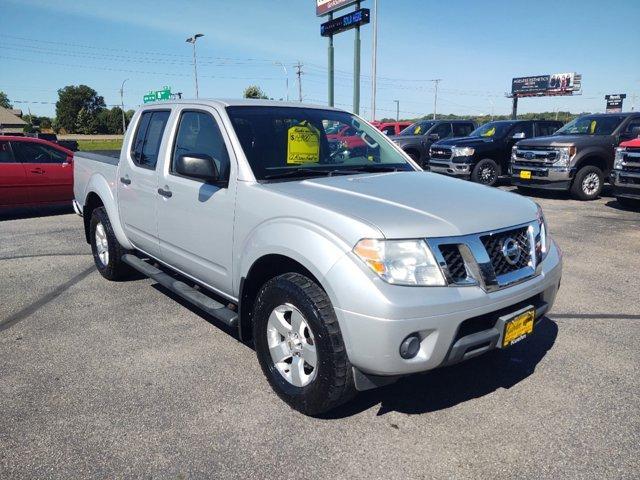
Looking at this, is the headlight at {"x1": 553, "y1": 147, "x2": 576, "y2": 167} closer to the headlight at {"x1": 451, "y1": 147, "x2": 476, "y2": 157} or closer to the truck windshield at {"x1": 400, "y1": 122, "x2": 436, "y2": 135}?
the headlight at {"x1": 451, "y1": 147, "x2": 476, "y2": 157}

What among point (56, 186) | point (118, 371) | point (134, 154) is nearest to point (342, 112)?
point (134, 154)

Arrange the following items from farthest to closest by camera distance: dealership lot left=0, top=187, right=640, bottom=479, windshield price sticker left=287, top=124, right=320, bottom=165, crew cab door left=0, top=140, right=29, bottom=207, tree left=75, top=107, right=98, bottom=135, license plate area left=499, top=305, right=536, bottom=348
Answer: tree left=75, top=107, right=98, bottom=135 < crew cab door left=0, top=140, right=29, bottom=207 < windshield price sticker left=287, top=124, right=320, bottom=165 < license plate area left=499, top=305, right=536, bottom=348 < dealership lot left=0, top=187, right=640, bottom=479

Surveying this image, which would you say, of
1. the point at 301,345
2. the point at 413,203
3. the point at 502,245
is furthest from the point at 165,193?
the point at 502,245

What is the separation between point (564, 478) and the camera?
2289mm

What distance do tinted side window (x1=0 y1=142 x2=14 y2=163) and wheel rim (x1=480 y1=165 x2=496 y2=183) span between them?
10.7 meters

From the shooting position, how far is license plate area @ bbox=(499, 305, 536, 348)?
2545mm

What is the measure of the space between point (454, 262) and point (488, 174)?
1134 centimetres

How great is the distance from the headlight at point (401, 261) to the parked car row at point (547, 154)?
8379 millimetres

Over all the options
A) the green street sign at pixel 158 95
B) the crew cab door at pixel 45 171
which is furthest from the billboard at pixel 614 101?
the crew cab door at pixel 45 171

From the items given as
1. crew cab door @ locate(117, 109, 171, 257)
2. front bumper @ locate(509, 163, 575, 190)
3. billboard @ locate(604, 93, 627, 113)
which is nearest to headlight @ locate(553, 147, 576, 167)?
front bumper @ locate(509, 163, 575, 190)

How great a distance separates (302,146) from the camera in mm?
3475

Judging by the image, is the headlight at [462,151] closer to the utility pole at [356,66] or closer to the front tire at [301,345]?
the utility pole at [356,66]

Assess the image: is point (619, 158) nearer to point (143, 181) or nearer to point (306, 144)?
point (306, 144)

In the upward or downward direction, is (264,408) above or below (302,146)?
below
